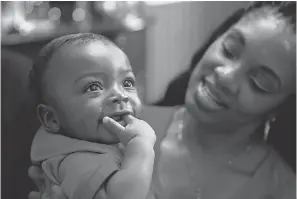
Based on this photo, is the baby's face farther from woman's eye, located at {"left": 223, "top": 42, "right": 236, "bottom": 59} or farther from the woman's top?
woman's eye, located at {"left": 223, "top": 42, "right": 236, "bottom": 59}

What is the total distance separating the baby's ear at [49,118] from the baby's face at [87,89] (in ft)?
0.04

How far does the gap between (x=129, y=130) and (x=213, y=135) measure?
0.25m

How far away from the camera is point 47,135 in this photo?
0.64 m

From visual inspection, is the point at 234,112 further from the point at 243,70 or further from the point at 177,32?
the point at 177,32

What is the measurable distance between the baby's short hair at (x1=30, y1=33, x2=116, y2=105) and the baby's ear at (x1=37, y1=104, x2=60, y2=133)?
1cm

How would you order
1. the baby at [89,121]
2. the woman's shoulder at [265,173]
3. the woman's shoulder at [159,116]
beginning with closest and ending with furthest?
the baby at [89,121] → the woman's shoulder at [159,116] → the woman's shoulder at [265,173]

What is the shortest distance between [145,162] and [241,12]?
15.1 inches

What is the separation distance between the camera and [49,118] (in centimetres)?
64

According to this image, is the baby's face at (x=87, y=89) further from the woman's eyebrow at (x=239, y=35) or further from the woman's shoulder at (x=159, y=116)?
the woman's eyebrow at (x=239, y=35)

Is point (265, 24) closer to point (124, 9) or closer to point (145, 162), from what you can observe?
point (124, 9)

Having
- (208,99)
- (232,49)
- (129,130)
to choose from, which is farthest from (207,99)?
(129,130)

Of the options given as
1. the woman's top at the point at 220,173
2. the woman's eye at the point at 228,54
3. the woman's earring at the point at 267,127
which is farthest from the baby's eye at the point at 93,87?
the woman's earring at the point at 267,127

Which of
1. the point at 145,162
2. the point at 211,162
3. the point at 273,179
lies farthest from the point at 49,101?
the point at 273,179

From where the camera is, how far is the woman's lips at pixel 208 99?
2.49ft
